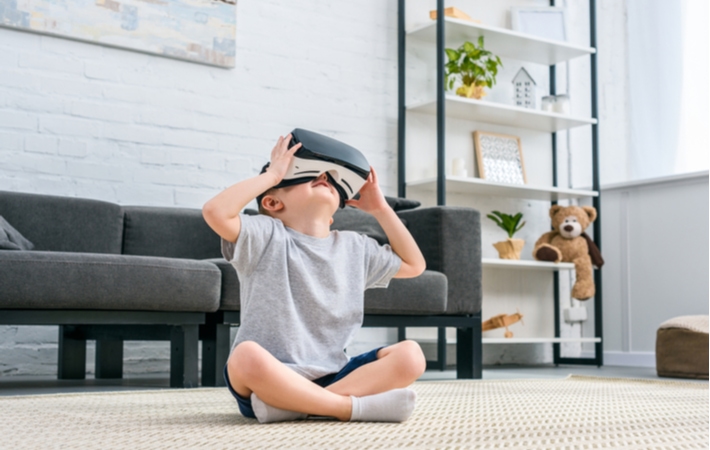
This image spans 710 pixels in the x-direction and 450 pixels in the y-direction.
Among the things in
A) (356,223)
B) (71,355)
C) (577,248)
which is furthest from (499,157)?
(71,355)

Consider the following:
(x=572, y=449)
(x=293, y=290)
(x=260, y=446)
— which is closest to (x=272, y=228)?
(x=293, y=290)

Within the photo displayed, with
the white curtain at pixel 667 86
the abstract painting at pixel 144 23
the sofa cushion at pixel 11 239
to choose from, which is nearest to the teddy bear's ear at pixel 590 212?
the white curtain at pixel 667 86

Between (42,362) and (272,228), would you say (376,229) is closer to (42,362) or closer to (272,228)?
(42,362)

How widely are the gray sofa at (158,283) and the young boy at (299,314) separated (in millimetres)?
803

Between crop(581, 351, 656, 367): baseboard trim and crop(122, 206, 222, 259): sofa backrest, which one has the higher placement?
crop(122, 206, 222, 259): sofa backrest

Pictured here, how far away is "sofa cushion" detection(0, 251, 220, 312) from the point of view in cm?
200

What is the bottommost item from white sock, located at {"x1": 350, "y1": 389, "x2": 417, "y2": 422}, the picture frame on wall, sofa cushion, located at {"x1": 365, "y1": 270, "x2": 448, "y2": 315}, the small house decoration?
white sock, located at {"x1": 350, "y1": 389, "x2": 417, "y2": 422}

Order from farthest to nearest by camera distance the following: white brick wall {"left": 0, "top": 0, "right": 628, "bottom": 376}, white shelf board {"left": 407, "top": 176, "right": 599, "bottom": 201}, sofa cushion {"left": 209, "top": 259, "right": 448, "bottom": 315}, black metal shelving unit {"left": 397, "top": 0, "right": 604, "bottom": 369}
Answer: white shelf board {"left": 407, "top": 176, "right": 599, "bottom": 201}, black metal shelving unit {"left": 397, "top": 0, "right": 604, "bottom": 369}, white brick wall {"left": 0, "top": 0, "right": 628, "bottom": 376}, sofa cushion {"left": 209, "top": 259, "right": 448, "bottom": 315}

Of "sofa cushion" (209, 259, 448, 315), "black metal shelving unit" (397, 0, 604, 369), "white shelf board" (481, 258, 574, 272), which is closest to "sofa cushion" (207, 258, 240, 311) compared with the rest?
"sofa cushion" (209, 259, 448, 315)

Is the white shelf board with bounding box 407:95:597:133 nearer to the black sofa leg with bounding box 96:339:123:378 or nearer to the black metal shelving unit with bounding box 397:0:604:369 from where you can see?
the black metal shelving unit with bounding box 397:0:604:369

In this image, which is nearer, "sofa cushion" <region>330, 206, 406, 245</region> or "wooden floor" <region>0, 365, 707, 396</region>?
"wooden floor" <region>0, 365, 707, 396</region>

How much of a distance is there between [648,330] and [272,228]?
316cm

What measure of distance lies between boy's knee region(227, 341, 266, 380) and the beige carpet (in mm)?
86

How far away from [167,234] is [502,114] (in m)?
1.86
